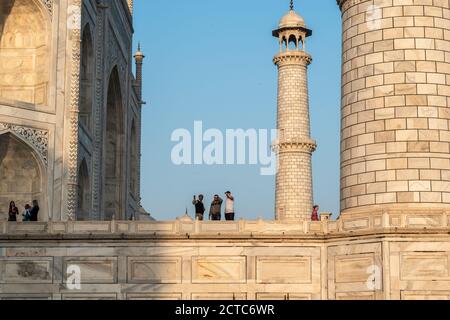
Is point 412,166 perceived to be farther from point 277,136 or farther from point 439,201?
point 277,136

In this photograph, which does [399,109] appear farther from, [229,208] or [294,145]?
[294,145]

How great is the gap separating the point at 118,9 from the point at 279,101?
9505mm

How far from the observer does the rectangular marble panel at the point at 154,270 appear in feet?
61.9

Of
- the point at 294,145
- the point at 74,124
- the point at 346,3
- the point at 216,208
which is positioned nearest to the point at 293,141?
the point at 294,145

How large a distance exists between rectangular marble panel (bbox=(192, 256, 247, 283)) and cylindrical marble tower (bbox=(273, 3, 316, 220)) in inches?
931

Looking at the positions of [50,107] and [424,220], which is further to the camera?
[50,107]

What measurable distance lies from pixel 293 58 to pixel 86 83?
48.3 feet

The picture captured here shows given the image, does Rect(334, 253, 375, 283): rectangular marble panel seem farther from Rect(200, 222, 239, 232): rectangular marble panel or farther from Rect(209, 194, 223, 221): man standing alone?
Rect(209, 194, 223, 221): man standing alone

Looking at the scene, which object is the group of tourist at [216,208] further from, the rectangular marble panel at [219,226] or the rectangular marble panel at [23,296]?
the rectangular marble panel at [23,296]

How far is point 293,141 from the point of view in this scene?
143ft

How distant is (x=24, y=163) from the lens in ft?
95.9

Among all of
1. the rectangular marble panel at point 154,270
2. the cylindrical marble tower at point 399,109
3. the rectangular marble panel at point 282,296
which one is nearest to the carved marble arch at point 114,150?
the rectangular marble panel at point 154,270

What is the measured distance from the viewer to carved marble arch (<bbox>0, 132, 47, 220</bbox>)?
29047mm

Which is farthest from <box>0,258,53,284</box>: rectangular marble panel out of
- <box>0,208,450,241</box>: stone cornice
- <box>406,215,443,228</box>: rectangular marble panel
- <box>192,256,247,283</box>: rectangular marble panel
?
<box>406,215,443,228</box>: rectangular marble panel
